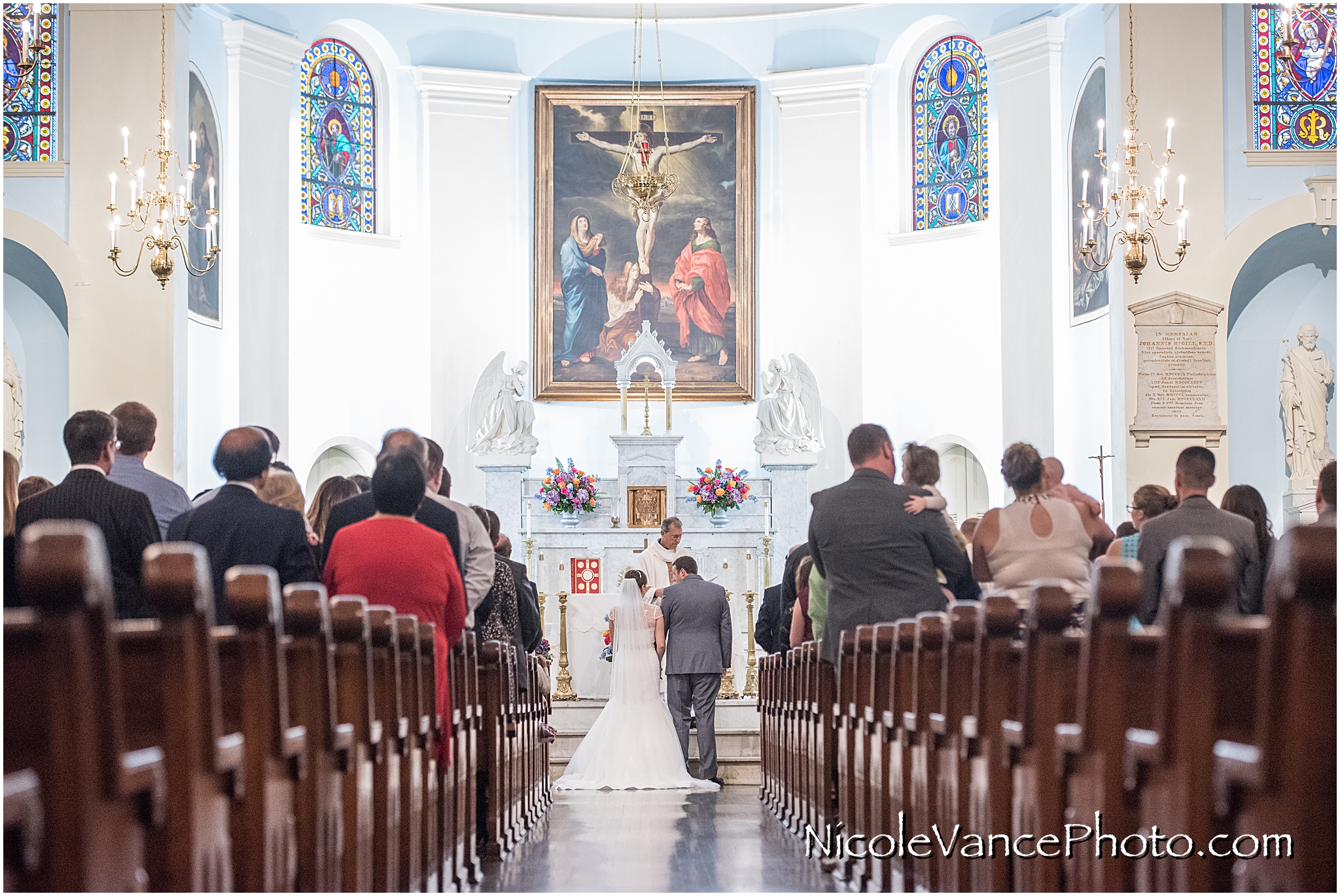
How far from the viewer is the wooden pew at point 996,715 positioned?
116 inches

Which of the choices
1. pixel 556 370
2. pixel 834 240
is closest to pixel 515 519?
pixel 556 370

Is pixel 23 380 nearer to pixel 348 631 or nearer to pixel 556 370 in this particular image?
pixel 556 370

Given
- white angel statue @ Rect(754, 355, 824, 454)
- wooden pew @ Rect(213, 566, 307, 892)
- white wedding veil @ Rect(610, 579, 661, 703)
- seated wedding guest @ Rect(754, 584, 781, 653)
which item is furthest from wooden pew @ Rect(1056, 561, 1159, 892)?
white angel statue @ Rect(754, 355, 824, 454)

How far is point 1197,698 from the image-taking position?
1.97 meters

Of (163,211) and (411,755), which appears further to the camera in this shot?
(163,211)

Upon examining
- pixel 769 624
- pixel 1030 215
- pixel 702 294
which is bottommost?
pixel 769 624

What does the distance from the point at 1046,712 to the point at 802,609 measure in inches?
175

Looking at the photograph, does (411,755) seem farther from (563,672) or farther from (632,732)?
(563,672)

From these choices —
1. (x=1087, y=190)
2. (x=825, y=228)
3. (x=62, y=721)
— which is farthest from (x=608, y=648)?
(x=62, y=721)

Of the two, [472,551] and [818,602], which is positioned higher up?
[472,551]

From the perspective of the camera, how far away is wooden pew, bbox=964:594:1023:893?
2.95m

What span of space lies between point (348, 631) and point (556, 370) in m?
13.8

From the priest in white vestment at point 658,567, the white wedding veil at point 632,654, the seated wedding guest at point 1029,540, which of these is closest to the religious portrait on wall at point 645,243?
the priest in white vestment at point 658,567

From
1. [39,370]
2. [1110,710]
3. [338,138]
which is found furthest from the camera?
[338,138]
